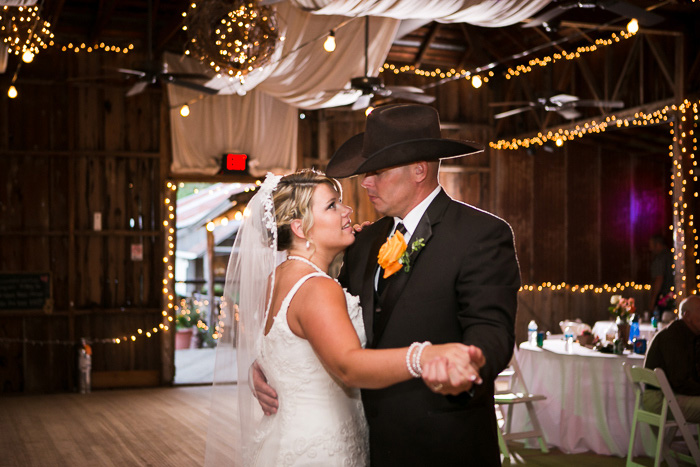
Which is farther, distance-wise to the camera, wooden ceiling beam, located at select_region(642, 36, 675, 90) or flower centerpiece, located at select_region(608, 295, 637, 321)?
wooden ceiling beam, located at select_region(642, 36, 675, 90)

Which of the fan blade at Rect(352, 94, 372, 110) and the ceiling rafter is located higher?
the ceiling rafter

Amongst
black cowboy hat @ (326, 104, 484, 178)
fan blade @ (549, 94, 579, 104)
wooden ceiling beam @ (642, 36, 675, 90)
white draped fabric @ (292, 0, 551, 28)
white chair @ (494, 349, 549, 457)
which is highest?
wooden ceiling beam @ (642, 36, 675, 90)

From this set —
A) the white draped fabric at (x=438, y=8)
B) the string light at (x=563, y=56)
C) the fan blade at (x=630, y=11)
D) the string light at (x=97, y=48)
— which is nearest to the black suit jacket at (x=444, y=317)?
the white draped fabric at (x=438, y=8)

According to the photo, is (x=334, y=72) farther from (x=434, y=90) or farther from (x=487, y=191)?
(x=487, y=191)

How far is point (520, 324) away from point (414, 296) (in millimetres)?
10536

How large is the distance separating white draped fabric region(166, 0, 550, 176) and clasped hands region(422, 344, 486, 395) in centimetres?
550

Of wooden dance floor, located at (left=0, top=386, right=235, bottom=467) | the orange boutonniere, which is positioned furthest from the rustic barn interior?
the orange boutonniere

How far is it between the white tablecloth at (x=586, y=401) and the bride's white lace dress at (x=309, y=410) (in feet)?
13.7

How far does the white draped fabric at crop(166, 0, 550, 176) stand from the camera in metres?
8.60

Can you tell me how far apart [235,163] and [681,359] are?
20.8 feet

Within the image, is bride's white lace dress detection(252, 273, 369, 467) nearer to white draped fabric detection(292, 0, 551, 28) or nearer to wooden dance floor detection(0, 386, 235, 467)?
white draped fabric detection(292, 0, 551, 28)

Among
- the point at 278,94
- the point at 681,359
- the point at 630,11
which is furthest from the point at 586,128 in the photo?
the point at 681,359

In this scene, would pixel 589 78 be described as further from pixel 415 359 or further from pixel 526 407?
pixel 415 359

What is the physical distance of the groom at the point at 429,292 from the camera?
228 cm
